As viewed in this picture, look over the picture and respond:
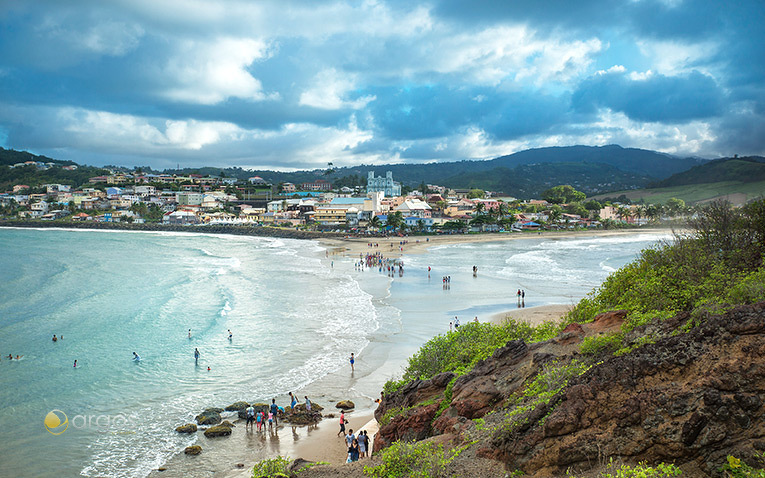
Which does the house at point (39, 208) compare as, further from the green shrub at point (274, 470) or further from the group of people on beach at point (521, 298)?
the green shrub at point (274, 470)

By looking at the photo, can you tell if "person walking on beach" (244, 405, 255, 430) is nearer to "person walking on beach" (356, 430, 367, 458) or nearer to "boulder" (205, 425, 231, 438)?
"boulder" (205, 425, 231, 438)

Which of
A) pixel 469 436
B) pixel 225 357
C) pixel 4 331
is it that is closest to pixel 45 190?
pixel 4 331

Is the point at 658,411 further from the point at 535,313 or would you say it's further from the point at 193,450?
the point at 535,313

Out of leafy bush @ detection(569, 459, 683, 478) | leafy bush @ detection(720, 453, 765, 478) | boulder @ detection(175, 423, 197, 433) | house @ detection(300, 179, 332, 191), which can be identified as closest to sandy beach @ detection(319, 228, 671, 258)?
boulder @ detection(175, 423, 197, 433)

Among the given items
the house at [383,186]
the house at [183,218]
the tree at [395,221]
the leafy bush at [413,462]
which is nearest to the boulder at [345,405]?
the leafy bush at [413,462]

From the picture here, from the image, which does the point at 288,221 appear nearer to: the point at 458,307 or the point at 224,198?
the point at 224,198

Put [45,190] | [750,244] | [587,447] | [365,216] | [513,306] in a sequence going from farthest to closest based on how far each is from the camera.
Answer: [45,190]
[365,216]
[513,306]
[750,244]
[587,447]
